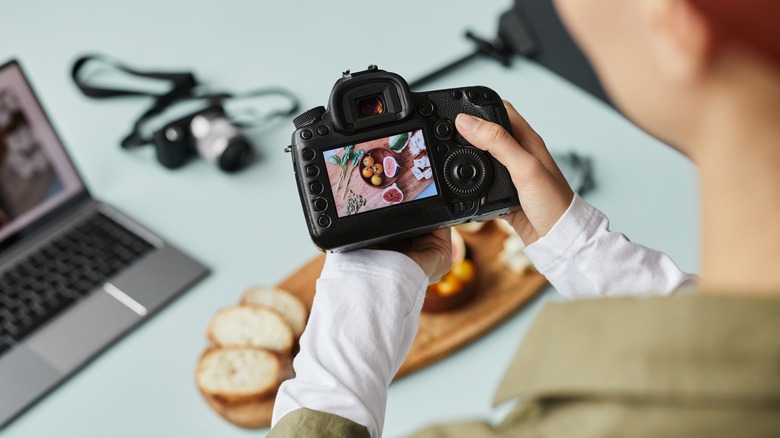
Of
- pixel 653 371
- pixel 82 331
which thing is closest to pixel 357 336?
pixel 653 371

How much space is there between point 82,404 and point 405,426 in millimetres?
414

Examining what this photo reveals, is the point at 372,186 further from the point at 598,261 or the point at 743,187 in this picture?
the point at 743,187

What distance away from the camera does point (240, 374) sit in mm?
989

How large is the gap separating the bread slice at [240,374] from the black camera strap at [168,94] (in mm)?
458

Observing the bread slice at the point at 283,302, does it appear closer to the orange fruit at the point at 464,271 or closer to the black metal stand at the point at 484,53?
the orange fruit at the point at 464,271

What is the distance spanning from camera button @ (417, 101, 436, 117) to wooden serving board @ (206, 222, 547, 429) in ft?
1.14

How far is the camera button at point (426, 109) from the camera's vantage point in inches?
29.5

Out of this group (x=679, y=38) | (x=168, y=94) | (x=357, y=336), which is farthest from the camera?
(x=168, y=94)

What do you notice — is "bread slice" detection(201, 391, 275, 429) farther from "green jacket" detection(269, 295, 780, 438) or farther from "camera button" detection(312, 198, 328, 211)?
"green jacket" detection(269, 295, 780, 438)

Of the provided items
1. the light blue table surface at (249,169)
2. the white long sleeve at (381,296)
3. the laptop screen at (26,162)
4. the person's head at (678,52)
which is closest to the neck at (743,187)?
the person's head at (678,52)

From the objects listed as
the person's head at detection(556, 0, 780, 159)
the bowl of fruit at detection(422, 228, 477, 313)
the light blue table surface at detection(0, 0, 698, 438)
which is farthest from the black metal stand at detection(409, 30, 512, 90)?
the person's head at detection(556, 0, 780, 159)

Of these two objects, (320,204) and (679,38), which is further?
(320,204)

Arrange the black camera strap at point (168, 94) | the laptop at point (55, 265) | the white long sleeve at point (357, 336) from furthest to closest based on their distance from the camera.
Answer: the black camera strap at point (168, 94) < the laptop at point (55, 265) < the white long sleeve at point (357, 336)

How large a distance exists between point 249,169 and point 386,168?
1.92 ft
